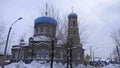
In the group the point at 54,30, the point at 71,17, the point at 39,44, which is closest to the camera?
the point at 54,30

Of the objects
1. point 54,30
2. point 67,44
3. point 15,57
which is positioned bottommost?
point 15,57

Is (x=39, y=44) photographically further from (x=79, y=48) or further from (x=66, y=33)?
(x=66, y=33)

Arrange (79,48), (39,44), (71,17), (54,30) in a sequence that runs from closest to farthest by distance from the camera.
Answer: (54,30), (39,44), (79,48), (71,17)

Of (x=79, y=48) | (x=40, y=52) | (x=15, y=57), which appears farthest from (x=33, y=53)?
(x=79, y=48)

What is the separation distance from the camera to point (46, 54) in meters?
43.2

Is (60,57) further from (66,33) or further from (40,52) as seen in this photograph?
(66,33)

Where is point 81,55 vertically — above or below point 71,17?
below

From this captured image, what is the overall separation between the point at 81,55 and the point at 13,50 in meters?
17.6

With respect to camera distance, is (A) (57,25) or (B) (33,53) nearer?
(A) (57,25)

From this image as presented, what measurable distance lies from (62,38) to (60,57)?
19.6 meters

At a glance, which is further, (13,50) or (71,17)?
(71,17)

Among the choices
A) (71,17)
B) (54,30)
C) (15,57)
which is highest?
(71,17)

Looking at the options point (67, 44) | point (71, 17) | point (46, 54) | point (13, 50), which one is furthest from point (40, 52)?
point (67, 44)

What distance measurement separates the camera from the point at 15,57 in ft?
154
